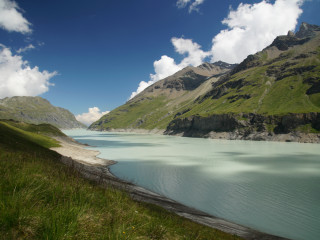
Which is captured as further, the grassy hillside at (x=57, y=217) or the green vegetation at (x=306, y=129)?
the green vegetation at (x=306, y=129)

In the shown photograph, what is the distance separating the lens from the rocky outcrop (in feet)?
461

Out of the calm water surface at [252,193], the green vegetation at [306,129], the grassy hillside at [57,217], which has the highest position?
the green vegetation at [306,129]

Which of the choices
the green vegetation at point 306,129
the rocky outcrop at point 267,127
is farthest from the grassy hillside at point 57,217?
the green vegetation at point 306,129

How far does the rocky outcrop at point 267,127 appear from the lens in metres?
140

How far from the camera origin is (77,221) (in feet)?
17.7

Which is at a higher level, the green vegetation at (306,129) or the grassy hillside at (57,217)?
the green vegetation at (306,129)

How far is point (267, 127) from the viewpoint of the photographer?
162 meters

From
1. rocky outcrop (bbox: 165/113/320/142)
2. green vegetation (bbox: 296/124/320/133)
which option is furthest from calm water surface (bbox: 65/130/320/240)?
green vegetation (bbox: 296/124/320/133)

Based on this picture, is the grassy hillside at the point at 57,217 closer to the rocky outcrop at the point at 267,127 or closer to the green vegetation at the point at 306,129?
the rocky outcrop at the point at 267,127

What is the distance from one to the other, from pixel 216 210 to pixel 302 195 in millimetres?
14009

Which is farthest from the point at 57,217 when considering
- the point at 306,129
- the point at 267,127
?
the point at 267,127

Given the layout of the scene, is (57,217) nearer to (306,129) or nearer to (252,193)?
(252,193)

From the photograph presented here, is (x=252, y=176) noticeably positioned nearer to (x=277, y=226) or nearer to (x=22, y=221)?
(x=277, y=226)

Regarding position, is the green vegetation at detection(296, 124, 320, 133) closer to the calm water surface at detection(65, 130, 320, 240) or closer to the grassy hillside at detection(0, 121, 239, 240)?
the calm water surface at detection(65, 130, 320, 240)
